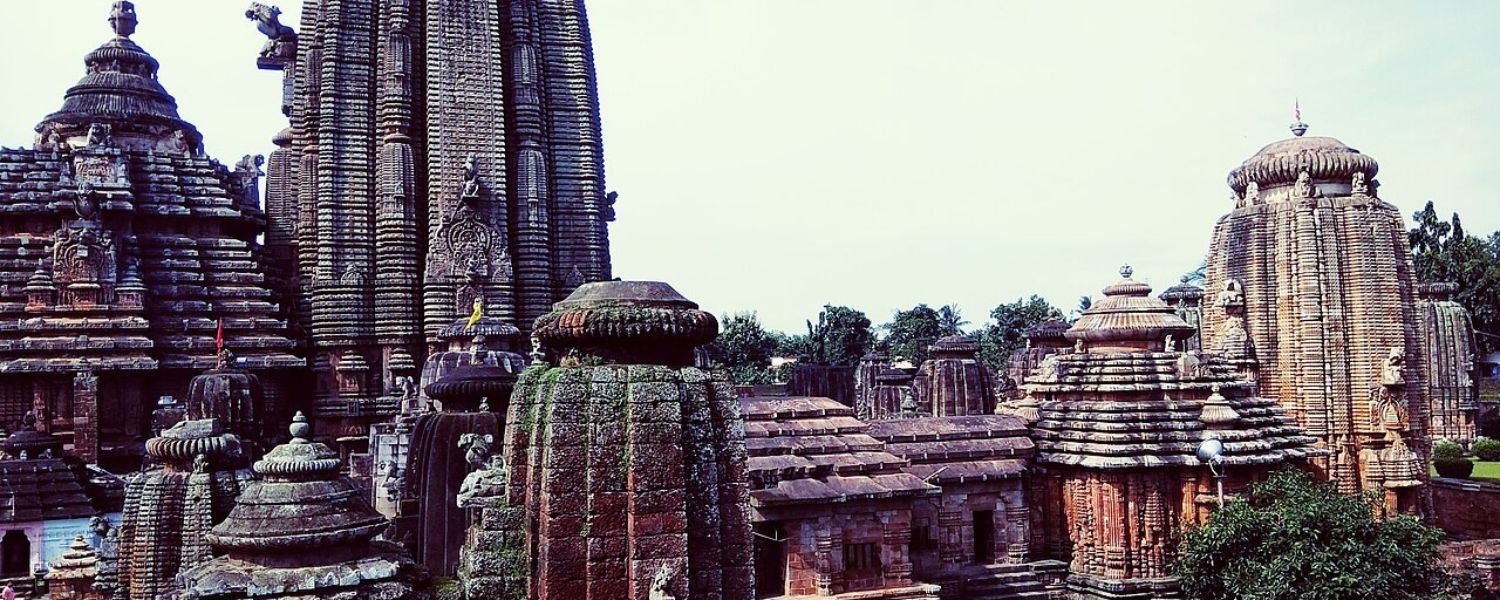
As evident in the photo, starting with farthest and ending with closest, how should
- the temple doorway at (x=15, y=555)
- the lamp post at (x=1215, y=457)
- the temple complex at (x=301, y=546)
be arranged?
the temple doorway at (x=15, y=555) < the lamp post at (x=1215, y=457) < the temple complex at (x=301, y=546)

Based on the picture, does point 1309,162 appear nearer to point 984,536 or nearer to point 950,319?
point 984,536

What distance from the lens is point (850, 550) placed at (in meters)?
14.4

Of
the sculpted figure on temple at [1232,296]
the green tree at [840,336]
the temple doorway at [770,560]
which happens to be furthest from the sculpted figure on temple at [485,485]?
the green tree at [840,336]

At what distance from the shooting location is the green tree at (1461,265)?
5150cm

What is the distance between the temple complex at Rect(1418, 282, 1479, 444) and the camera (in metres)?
40.0

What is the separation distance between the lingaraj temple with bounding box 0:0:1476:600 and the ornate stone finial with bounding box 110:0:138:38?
0.37 ft

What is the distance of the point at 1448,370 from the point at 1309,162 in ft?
68.4

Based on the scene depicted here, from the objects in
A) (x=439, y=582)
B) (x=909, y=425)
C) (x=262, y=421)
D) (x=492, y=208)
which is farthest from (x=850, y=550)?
(x=492, y=208)

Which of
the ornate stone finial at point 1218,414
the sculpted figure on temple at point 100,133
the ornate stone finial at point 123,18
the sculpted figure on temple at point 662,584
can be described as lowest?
the sculpted figure on temple at point 662,584

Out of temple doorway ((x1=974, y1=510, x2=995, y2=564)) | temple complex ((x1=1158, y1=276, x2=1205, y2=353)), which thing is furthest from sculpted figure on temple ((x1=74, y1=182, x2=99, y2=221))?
temple complex ((x1=1158, y1=276, x2=1205, y2=353))

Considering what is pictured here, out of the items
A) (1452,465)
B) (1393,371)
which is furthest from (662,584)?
(1452,465)

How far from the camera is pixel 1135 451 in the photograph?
59.3 feet

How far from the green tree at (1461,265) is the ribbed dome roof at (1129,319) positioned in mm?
37671

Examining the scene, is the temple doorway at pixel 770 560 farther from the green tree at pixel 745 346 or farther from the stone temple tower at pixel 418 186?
the green tree at pixel 745 346
